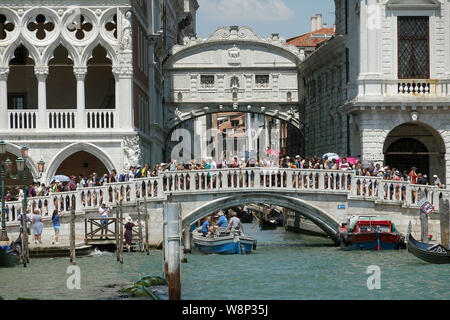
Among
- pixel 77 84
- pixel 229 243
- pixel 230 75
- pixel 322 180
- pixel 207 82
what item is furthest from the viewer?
pixel 207 82

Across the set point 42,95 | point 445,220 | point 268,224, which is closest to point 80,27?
point 42,95

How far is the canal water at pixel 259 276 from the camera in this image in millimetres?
21422

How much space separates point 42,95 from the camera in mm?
33625

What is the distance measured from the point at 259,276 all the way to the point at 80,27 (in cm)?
1261

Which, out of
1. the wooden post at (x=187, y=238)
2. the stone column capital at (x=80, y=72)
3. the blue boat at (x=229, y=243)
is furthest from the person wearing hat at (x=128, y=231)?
the stone column capital at (x=80, y=72)

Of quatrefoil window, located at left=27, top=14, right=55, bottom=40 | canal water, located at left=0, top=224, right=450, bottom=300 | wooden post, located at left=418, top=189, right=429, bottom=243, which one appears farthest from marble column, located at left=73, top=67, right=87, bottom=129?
wooden post, located at left=418, top=189, right=429, bottom=243

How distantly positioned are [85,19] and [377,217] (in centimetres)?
1102

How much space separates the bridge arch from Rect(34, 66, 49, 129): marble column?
19.1ft

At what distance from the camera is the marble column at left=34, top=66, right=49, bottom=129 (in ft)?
110

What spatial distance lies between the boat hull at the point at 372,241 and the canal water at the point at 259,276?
33 cm

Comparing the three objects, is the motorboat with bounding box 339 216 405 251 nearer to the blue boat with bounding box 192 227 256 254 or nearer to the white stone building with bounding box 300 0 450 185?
the blue boat with bounding box 192 227 256 254

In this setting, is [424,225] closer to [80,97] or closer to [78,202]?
[78,202]

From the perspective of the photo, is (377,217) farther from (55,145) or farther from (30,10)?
(30,10)

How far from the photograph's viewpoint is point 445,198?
30.0 meters
